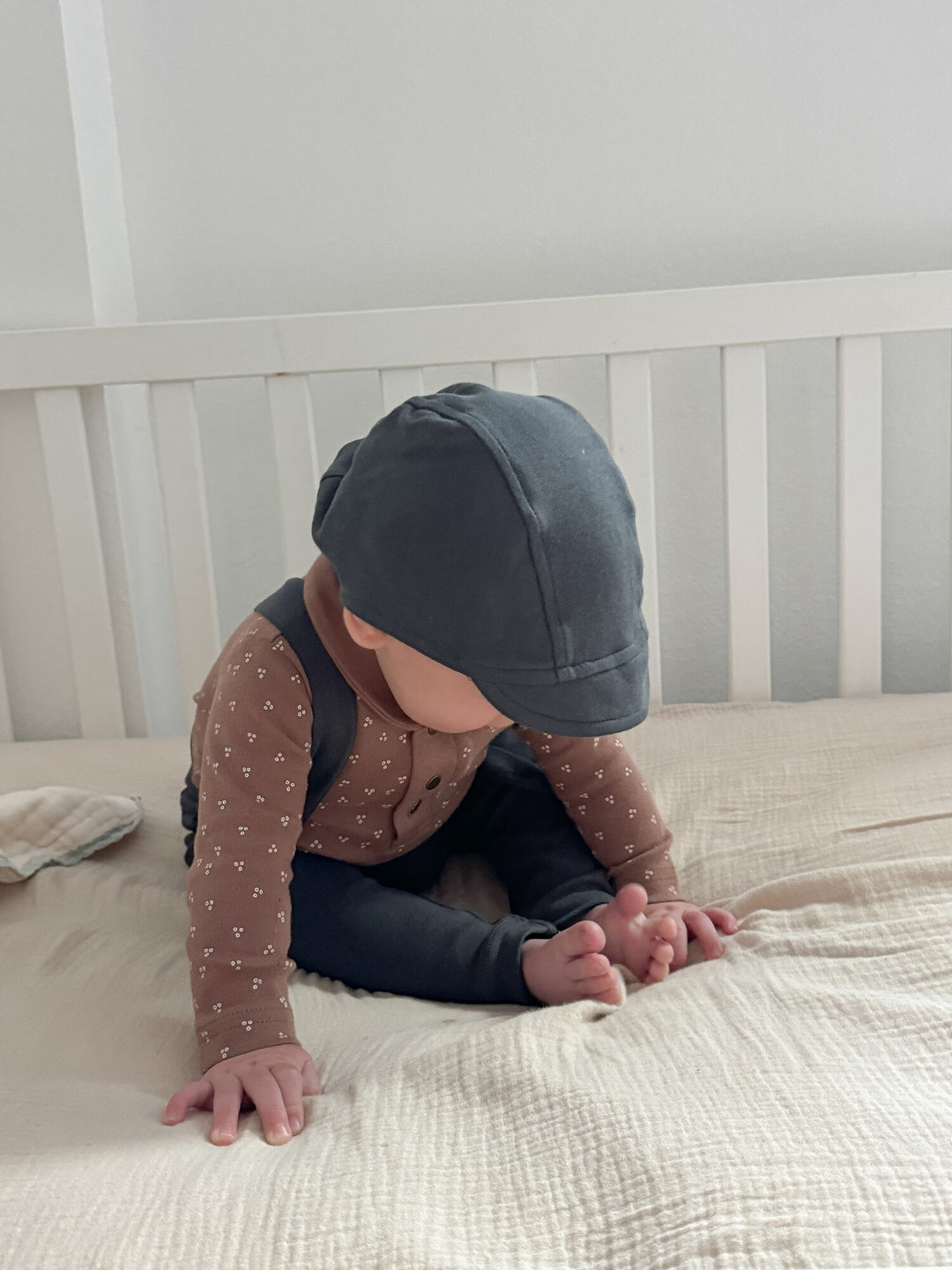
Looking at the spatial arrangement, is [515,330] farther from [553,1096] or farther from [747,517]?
[553,1096]

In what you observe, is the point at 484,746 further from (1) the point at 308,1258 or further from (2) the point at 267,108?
(2) the point at 267,108

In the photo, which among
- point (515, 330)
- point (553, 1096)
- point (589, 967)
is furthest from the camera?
point (515, 330)

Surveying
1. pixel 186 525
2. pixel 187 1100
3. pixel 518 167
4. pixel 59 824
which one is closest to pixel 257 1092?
pixel 187 1100

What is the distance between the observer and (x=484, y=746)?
80cm

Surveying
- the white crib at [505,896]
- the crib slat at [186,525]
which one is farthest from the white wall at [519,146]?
the crib slat at [186,525]

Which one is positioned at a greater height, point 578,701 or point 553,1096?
point 578,701

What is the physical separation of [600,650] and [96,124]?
0.97 meters

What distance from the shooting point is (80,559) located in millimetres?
1131

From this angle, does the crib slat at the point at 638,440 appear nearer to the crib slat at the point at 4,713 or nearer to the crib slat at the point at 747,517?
the crib slat at the point at 747,517

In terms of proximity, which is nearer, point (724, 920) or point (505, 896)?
point (724, 920)

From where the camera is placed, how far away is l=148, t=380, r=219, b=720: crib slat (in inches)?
42.8

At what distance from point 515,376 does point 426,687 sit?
52 cm

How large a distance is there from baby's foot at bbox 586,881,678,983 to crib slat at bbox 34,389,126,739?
2.26 feet

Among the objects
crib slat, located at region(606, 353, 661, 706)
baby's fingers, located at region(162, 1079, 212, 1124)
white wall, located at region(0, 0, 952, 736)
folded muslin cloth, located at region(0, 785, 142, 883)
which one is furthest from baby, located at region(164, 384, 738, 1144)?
white wall, located at region(0, 0, 952, 736)
